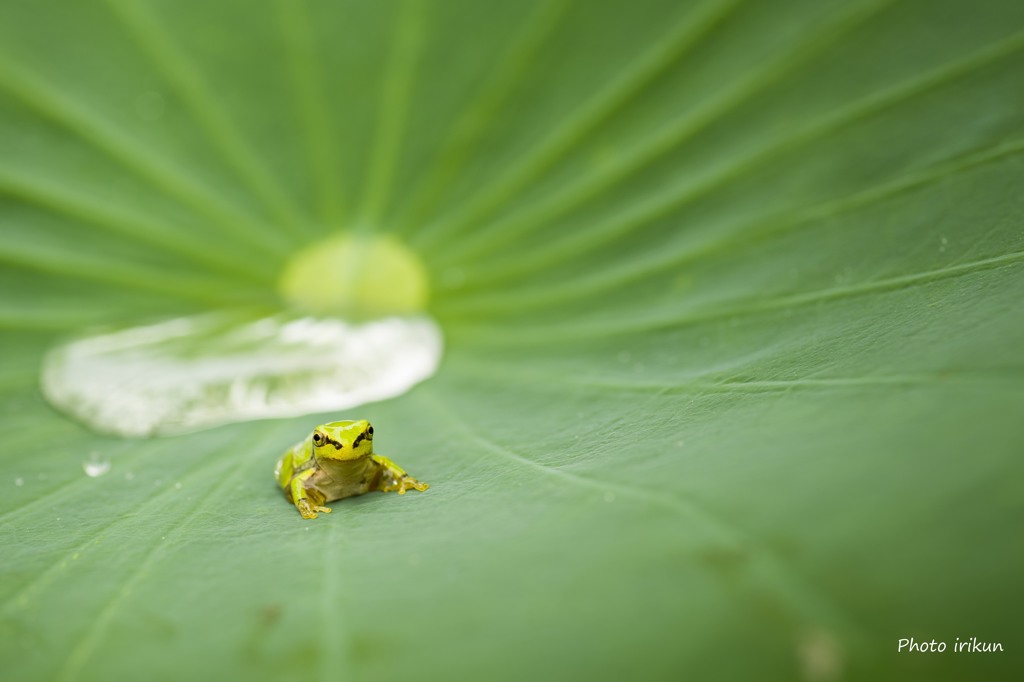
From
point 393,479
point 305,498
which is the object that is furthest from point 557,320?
point 305,498

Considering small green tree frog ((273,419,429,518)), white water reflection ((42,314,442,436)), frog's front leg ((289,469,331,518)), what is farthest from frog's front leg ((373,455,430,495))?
white water reflection ((42,314,442,436))

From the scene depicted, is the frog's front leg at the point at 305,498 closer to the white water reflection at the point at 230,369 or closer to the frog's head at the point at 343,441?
the frog's head at the point at 343,441

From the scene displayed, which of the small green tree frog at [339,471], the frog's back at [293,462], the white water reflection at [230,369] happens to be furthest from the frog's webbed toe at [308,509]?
the white water reflection at [230,369]

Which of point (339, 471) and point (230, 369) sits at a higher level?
point (230, 369)

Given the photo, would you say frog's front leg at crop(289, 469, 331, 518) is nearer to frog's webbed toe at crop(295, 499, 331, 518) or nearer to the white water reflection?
frog's webbed toe at crop(295, 499, 331, 518)

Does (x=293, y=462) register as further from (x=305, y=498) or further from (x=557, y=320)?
(x=557, y=320)

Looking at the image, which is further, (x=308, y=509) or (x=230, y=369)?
(x=230, y=369)
